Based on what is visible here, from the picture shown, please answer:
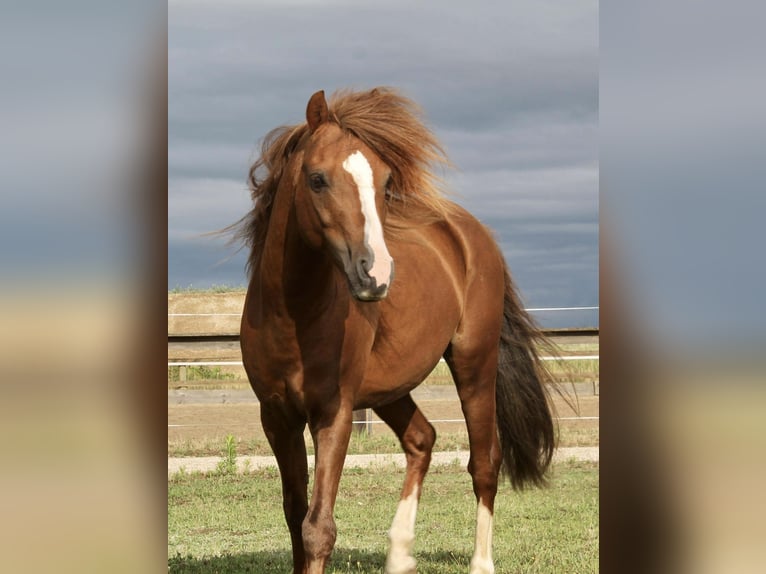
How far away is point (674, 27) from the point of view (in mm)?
1057

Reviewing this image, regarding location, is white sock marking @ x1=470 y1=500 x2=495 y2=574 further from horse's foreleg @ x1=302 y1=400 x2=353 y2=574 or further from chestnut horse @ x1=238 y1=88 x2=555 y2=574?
horse's foreleg @ x1=302 y1=400 x2=353 y2=574

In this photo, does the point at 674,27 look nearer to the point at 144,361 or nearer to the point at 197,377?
the point at 144,361

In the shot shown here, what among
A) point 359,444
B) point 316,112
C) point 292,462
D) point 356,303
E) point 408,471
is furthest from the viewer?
point 359,444

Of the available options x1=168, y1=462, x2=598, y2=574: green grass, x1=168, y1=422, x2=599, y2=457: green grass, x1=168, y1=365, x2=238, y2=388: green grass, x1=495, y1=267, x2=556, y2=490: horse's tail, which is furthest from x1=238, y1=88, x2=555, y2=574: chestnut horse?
x1=168, y1=365, x2=238, y2=388: green grass

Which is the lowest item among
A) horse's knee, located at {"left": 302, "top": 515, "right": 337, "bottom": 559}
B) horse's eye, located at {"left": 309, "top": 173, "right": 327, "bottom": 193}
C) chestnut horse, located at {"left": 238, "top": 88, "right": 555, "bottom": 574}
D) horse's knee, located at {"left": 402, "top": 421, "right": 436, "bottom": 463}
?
horse's knee, located at {"left": 402, "top": 421, "right": 436, "bottom": 463}

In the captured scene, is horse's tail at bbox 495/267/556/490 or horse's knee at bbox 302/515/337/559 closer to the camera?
horse's knee at bbox 302/515/337/559

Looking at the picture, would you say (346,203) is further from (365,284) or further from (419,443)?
(419,443)

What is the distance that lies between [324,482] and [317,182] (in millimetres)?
1159

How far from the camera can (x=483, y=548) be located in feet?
15.2

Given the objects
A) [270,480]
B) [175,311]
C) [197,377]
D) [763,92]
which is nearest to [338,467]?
[763,92]

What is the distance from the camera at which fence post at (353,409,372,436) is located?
32.5 ft

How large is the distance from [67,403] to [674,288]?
0.71 meters

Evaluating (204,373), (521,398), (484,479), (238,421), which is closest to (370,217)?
(484,479)

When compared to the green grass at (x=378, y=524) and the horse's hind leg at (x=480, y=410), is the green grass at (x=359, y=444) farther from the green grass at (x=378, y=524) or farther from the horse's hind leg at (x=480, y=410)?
the horse's hind leg at (x=480, y=410)
